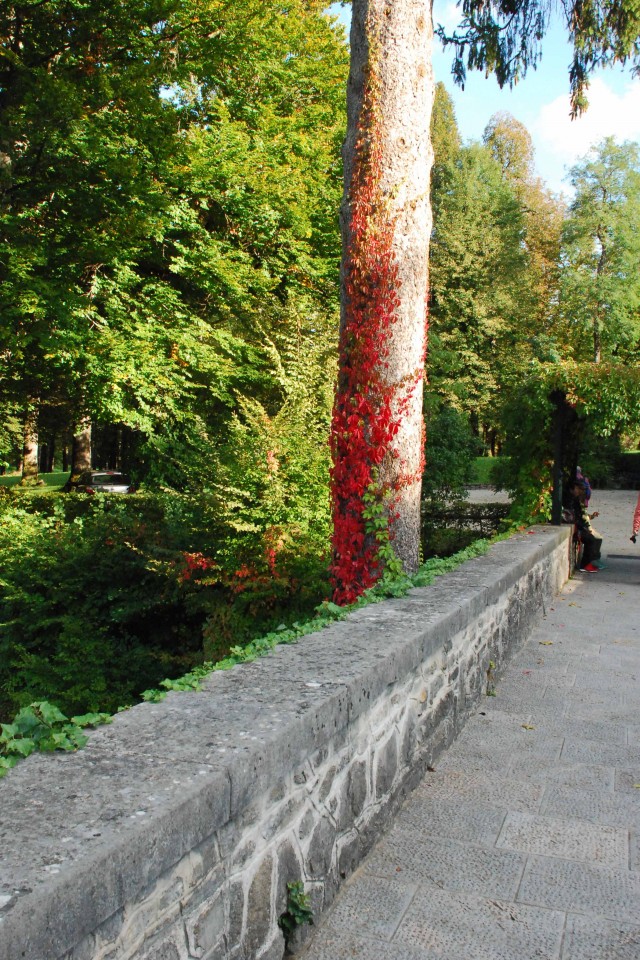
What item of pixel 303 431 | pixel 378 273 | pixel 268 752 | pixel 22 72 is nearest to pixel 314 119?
pixel 22 72

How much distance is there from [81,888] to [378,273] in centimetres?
649

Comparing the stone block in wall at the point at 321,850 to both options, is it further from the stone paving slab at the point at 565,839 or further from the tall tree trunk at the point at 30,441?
the tall tree trunk at the point at 30,441

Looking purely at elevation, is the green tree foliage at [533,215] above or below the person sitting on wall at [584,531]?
above

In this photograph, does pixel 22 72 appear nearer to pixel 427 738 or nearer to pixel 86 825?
pixel 427 738

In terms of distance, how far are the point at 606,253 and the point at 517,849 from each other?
41.7 meters

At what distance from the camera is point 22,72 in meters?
11.8

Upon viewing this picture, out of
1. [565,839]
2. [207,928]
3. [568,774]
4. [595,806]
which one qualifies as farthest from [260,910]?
[568,774]

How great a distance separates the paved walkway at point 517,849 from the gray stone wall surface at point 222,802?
171 millimetres

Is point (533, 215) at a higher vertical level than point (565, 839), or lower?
higher

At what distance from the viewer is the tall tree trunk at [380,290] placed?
23.8 ft

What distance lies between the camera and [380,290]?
24.5ft

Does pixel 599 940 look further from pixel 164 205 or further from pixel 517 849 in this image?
pixel 164 205

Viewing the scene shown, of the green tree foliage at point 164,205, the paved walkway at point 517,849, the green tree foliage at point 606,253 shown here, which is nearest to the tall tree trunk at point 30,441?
the green tree foliage at point 164,205

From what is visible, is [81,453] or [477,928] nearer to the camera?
[477,928]
